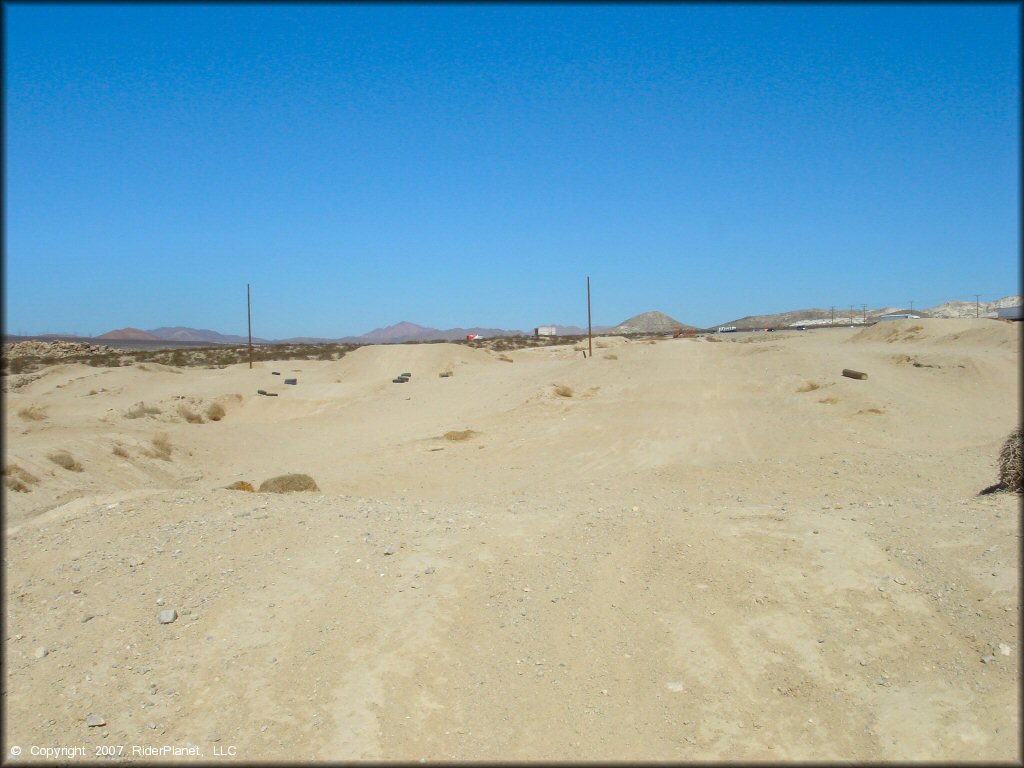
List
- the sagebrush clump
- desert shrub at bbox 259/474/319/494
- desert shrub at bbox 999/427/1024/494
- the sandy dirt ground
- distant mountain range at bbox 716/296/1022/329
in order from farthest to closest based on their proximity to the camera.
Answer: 1. distant mountain range at bbox 716/296/1022/329
2. the sagebrush clump
3. desert shrub at bbox 259/474/319/494
4. desert shrub at bbox 999/427/1024/494
5. the sandy dirt ground

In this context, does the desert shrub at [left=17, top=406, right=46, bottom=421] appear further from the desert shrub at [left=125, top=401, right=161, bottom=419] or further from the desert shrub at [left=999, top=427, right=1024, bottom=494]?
the desert shrub at [left=999, top=427, right=1024, bottom=494]

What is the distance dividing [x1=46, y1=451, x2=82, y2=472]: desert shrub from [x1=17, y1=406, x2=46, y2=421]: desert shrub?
283 inches

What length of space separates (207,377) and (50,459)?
2049 cm

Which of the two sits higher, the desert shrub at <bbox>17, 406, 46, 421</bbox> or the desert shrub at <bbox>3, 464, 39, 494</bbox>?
the desert shrub at <bbox>17, 406, 46, 421</bbox>

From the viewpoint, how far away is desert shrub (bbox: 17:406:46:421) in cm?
1877

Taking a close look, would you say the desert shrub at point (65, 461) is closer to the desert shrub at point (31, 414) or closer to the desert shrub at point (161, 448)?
the desert shrub at point (161, 448)

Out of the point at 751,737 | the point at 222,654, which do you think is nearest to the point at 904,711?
the point at 751,737

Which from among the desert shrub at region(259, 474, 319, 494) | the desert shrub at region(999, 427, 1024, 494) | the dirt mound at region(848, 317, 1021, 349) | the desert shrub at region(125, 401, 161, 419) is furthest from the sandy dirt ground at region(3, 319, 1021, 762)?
the dirt mound at region(848, 317, 1021, 349)

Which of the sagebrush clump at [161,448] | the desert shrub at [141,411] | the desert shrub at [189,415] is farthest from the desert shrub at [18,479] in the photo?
the desert shrub at [189,415]

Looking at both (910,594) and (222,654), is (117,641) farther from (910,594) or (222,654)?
(910,594)

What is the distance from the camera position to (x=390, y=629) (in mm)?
5520

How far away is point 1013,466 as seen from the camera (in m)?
8.29

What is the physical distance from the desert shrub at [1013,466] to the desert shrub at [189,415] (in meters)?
20.3

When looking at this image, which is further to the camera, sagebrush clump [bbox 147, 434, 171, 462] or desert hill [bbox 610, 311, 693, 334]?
desert hill [bbox 610, 311, 693, 334]
